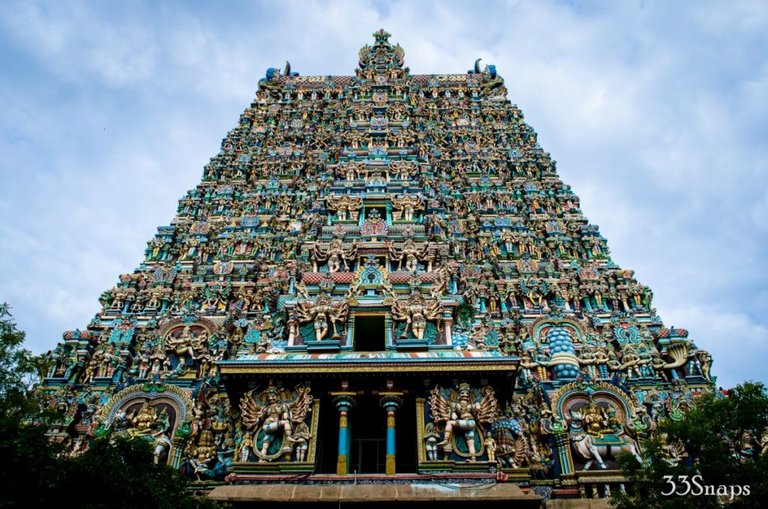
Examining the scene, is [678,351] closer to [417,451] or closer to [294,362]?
[417,451]

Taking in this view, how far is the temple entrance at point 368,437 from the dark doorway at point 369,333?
237 cm

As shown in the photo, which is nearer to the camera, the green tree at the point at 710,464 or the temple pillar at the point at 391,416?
the green tree at the point at 710,464

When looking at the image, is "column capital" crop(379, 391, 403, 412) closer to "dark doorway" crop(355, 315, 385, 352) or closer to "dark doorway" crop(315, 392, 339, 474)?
"dark doorway" crop(315, 392, 339, 474)

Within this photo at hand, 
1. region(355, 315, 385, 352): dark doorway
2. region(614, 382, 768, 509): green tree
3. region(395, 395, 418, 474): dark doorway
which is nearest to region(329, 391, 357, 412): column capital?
region(395, 395, 418, 474): dark doorway

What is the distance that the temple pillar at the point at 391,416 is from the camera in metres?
13.4

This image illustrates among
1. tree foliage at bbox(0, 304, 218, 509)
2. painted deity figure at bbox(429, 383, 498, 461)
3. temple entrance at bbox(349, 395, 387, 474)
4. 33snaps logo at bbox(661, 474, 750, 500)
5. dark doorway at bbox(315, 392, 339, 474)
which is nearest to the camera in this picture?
tree foliage at bbox(0, 304, 218, 509)

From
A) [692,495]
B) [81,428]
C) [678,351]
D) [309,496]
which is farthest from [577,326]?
[81,428]

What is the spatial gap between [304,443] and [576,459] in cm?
657

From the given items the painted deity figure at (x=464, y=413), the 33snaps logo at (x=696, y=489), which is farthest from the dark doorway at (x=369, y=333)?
the 33snaps logo at (x=696, y=489)

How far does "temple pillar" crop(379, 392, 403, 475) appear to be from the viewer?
43.9 ft

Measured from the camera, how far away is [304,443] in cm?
1373

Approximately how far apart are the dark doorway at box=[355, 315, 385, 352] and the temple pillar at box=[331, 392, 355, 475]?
2893 mm

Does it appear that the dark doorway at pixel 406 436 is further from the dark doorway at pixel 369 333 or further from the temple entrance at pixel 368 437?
the dark doorway at pixel 369 333

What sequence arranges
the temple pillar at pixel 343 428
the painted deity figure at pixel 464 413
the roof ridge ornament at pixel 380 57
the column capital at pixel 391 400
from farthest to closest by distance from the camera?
the roof ridge ornament at pixel 380 57
the column capital at pixel 391 400
the painted deity figure at pixel 464 413
the temple pillar at pixel 343 428
